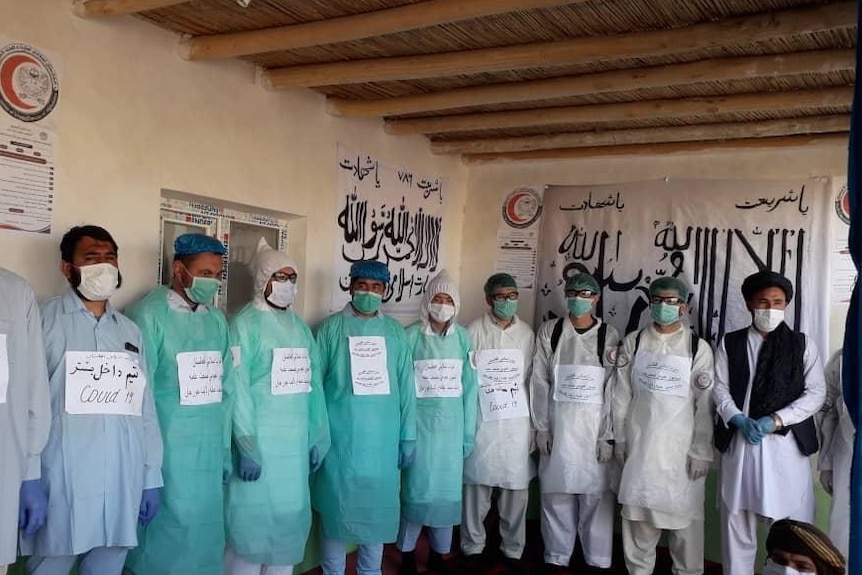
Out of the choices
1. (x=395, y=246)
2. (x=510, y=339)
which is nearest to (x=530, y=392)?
(x=510, y=339)

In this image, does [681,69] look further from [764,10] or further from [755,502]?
[755,502]

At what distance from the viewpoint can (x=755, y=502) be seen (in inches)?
148

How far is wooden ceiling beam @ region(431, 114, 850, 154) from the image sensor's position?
412 cm

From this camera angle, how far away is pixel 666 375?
404 cm

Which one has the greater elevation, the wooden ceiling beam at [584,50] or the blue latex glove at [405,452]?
the wooden ceiling beam at [584,50]

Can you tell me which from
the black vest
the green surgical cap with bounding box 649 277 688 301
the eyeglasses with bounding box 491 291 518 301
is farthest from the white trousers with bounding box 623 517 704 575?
the eyeglasses with bounding box 491 291 518 301

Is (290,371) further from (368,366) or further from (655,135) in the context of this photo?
(655,135)

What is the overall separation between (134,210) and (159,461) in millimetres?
1022

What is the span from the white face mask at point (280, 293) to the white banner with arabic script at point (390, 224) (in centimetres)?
77

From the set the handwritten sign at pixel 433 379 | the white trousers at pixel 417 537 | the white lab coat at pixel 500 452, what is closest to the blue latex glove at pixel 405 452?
the handwritten sign at pixel 433 379

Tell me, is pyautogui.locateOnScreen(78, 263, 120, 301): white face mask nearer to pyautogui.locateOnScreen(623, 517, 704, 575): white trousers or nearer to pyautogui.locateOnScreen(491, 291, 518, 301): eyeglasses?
pyautogui.locateOnScreen(491, 291, 518, 301): eyeglasses

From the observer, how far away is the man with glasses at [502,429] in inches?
171

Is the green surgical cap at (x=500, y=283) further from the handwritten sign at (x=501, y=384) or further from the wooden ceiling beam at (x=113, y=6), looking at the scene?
the wooden ceiling beam at (x=113, y=6)

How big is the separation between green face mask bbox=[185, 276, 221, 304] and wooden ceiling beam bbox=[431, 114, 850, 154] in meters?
2.43
